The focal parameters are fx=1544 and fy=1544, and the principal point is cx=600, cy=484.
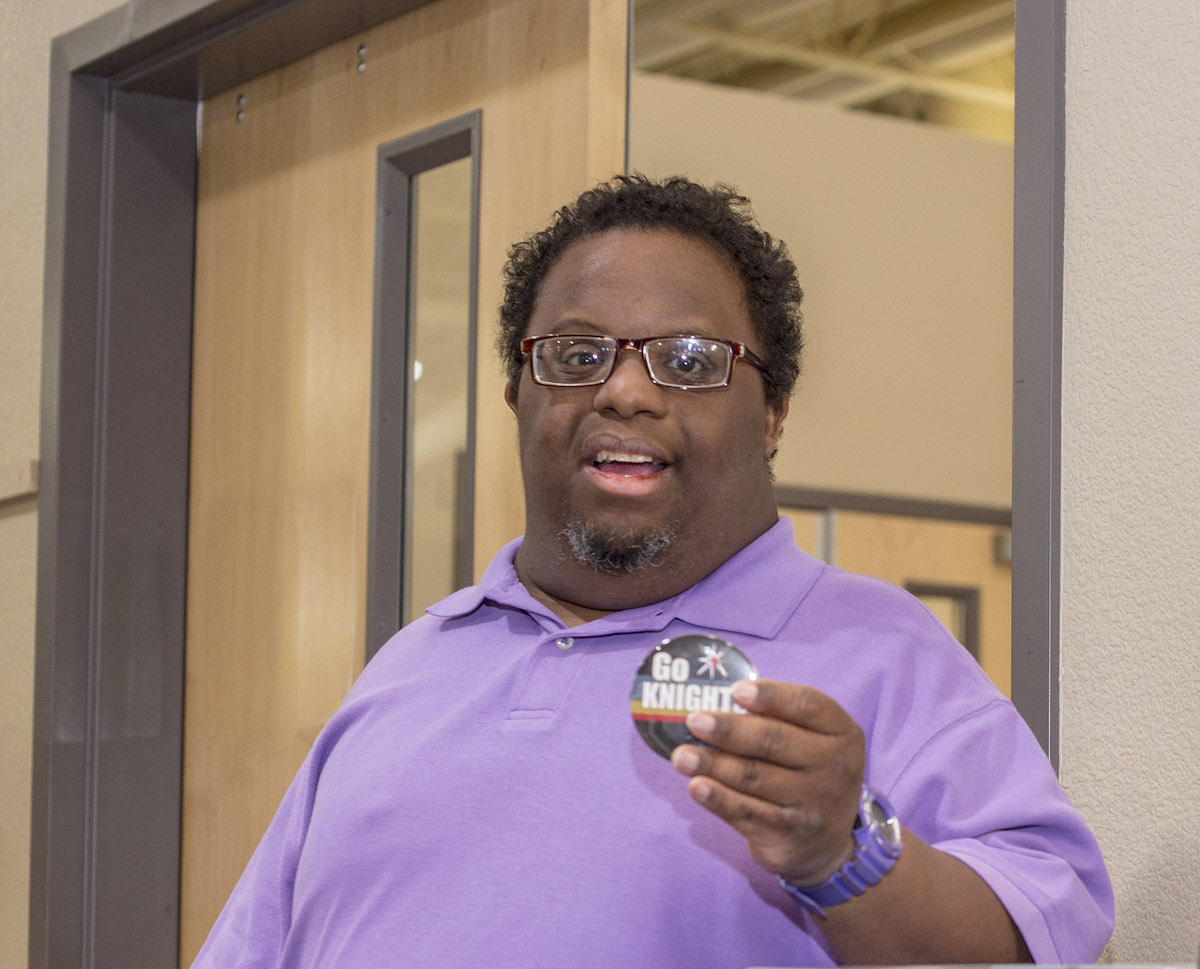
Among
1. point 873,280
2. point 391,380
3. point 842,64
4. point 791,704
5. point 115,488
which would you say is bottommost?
point 791,704

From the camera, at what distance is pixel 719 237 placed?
1.32 meters

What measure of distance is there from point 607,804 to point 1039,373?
0.50m

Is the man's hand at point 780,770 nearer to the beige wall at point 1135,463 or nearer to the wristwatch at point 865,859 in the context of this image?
the wristwatch at point 865,859

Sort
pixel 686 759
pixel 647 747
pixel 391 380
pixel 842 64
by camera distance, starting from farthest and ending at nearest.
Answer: pixel 842 64
pixel 391 380
pixel 647 747
pixel 686 759

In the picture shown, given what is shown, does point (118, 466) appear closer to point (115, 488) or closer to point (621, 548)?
point (115, 488)

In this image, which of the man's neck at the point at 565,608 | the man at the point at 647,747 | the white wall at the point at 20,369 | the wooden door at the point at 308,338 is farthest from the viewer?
the white wall at the point at 20,369

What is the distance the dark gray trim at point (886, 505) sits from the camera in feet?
11.6

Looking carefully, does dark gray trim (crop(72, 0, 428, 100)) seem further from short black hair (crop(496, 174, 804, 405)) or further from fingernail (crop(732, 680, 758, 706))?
fingernail (crop(732, 680, 758, 706))

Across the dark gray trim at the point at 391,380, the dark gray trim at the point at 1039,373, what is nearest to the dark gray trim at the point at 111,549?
the dark gray trim at the point at 391,380

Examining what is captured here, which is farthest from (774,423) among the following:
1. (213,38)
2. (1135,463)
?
(213,38)

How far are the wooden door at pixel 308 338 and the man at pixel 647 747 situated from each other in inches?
15.8

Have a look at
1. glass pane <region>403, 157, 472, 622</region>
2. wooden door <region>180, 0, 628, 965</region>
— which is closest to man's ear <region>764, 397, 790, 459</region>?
wooden door <region>180, 0, 628, 965</region>

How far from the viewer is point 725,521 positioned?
125cm

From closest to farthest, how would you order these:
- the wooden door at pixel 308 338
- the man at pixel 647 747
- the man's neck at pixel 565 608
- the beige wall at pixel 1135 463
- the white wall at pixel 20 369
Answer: the man at pixel 647 747, the beige wall at pixel 1135 463, the man's neck at pixel 565 608, the wooden door at pixel 308 338, the white wall at pixel 20 369
